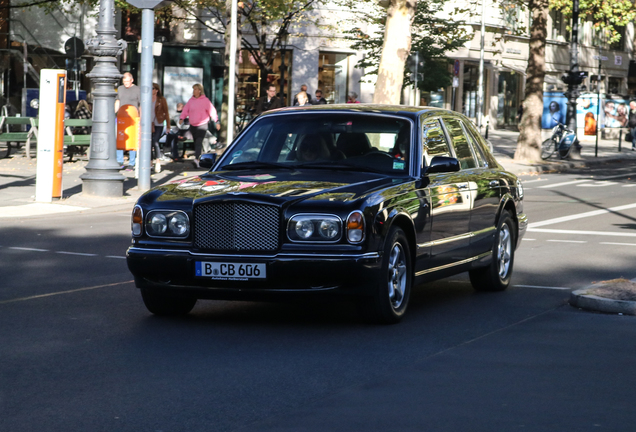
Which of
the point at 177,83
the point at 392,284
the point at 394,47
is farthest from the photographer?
the point at 177,83

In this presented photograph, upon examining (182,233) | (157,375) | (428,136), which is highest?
(428,136)

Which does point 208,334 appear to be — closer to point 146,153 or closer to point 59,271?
point 59,271

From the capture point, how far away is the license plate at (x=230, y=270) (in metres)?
7.17

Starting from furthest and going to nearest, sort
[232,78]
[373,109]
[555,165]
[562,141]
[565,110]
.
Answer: [565,110]
[562,141]
[555,165]
[232,78]
[373,109]

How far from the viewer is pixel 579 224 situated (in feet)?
52.1

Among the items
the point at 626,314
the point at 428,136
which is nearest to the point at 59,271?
the point at 428,136

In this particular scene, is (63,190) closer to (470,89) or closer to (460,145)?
(460,145)

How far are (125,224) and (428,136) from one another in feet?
23.9

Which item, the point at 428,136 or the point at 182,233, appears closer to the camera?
the point at 182,233

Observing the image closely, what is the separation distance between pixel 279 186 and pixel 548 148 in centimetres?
2753

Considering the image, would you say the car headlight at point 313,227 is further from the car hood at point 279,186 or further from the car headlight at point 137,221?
the car headlight at point 137,221

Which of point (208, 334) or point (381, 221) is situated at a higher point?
point (381, 221)

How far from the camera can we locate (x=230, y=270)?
7211 millimetres

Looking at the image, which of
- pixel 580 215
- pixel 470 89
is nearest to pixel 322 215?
pixel 580 215
